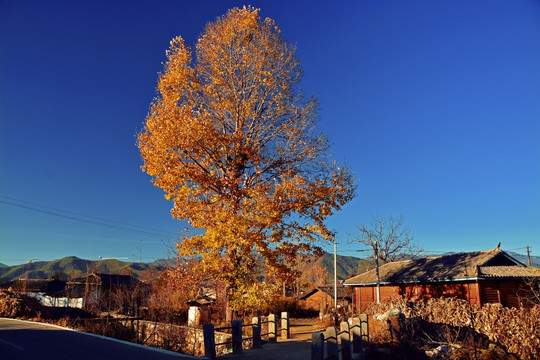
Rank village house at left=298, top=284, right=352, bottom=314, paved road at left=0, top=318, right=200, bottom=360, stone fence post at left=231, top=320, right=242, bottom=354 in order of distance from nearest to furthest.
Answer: paved road at left=0, top=318, right=200, bottom=360 < stone fence post at left=231, top=320, right=242, bottom=354 < village house at left=298, top=284, right=352, bottom=314

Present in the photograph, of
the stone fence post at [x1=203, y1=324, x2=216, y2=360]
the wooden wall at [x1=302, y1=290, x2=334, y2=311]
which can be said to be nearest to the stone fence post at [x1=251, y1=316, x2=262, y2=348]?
the stone fence post at [x1=203, y1=324, x2=216, y2=360]

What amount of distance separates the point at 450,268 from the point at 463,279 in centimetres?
256

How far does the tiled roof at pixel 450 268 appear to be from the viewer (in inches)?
1022

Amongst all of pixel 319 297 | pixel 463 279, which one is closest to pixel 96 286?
pixel 319 297

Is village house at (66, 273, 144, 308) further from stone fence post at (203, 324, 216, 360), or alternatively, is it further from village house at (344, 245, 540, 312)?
stone fence post at (203, 324, 216, 360)

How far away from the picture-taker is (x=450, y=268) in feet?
93.0

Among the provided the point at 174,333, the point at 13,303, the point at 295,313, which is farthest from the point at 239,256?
the point at 295,313

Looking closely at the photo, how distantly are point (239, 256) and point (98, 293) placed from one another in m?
41.0

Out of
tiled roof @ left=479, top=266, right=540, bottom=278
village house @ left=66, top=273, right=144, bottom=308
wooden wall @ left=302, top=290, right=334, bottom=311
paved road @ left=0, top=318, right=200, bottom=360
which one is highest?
tiled roof @ left=479, top=266, right=540, bottom=278

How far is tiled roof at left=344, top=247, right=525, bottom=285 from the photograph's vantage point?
26.0m

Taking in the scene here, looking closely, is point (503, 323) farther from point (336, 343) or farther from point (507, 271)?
point (507, 271)

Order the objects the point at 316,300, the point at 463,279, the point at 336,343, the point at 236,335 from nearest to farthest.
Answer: the point at 336,343 < the point at 236,335 < the point at 463,279 < the point at 316,300

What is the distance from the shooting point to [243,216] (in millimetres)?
13914

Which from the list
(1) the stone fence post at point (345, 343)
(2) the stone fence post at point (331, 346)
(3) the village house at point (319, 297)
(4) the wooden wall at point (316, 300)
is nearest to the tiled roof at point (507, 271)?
(1) the stone fence post at point (345, 343)
